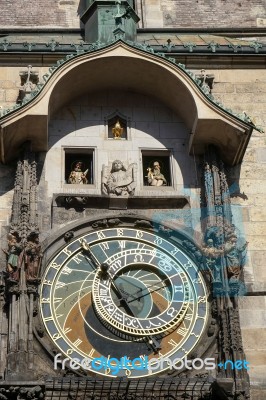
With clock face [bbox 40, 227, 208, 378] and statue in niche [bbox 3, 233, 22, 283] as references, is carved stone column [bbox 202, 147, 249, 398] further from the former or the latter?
statue in niche [bbox 3, 233, 22, 283]

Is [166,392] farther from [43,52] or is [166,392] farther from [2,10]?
[2,10]

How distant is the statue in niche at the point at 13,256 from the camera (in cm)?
1075

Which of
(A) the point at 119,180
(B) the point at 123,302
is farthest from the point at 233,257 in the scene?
(A) the point at 119,180

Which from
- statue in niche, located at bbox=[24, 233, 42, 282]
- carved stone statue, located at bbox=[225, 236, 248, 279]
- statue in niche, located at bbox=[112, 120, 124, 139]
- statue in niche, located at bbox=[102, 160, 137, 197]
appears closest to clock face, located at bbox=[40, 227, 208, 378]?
statue in niche, located at bbox=[24, 233, 42, 282]

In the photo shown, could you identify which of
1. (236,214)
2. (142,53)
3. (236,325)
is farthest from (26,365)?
(142,53)

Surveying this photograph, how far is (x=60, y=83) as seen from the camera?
11.8 metres

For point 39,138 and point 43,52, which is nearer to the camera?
point 39,138

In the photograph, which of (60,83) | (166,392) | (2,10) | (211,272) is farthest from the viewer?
(2,10)

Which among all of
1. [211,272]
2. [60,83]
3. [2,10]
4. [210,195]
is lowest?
[211,272]

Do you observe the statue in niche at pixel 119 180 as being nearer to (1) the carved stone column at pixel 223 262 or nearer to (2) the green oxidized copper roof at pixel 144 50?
(1) the carved stone column at pixel 223 262

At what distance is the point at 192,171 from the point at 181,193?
315 mm

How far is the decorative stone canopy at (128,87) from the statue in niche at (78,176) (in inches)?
15.1

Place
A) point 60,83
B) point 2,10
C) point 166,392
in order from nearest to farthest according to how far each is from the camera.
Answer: point 166,392
point 60,83
point 2,10

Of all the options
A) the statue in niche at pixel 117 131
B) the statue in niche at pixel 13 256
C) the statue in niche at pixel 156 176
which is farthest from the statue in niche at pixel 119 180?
the statue in niche at pixel 13 256
